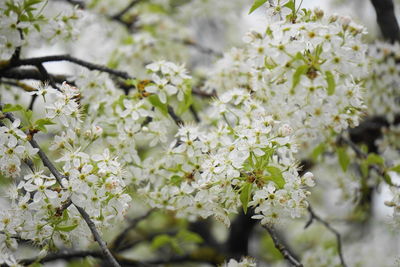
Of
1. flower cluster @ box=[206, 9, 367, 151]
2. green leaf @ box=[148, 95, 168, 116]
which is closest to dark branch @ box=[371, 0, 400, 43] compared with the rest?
flower cluster @ box=[206, 9, 367, 151]

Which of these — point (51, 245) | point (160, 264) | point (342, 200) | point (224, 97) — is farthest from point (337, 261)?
point (51, 245)

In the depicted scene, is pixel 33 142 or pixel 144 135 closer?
pixel 33 142

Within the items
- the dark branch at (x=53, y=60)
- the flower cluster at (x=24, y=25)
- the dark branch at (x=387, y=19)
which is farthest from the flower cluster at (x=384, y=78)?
the flower cluster at (x=24, y=25)

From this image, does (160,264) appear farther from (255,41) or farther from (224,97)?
(255,41)

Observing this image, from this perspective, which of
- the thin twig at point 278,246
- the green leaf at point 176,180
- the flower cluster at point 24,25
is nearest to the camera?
the thin twig at point 278,246

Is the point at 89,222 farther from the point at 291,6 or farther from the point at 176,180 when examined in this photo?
the point at 291,6

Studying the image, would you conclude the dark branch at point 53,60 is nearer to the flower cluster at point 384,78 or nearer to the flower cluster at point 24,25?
the flower cluster at point 24,25
